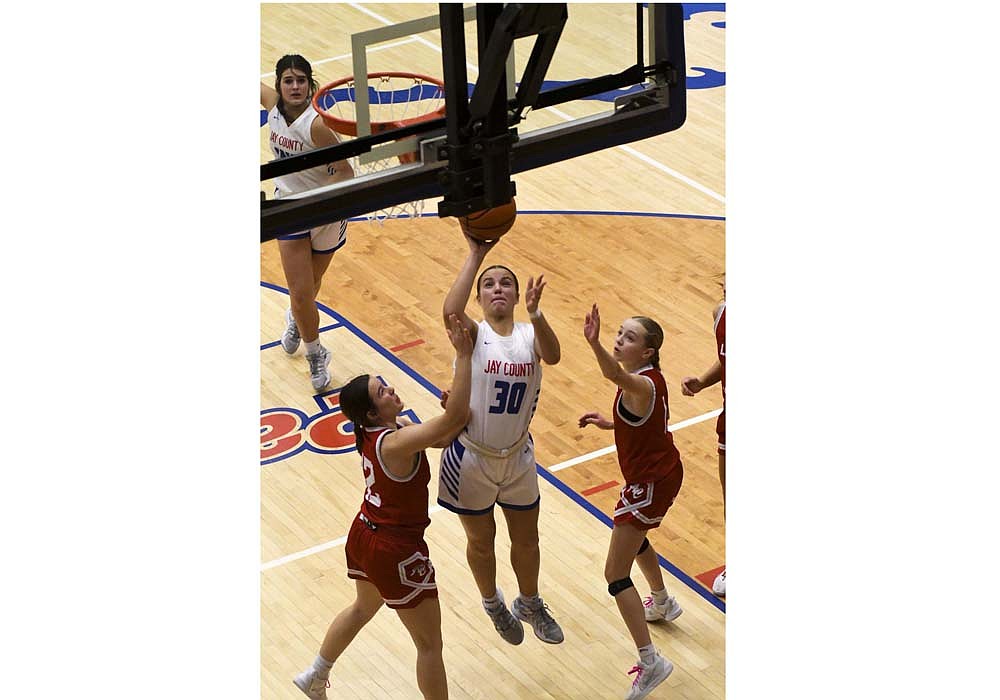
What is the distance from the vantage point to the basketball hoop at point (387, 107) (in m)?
3.87

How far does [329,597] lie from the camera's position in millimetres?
5723

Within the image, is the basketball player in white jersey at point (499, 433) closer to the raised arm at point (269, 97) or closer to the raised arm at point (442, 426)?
the raised arm at point (442, 426)

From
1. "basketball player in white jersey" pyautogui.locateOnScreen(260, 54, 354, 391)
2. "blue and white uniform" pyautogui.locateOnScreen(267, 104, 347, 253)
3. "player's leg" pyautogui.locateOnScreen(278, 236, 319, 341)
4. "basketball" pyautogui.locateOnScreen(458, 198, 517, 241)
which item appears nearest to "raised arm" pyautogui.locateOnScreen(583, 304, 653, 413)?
"basketball" pyautogui.locateOnScreen(458, 198, 517, 241)

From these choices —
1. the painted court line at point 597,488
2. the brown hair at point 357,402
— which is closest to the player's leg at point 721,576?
the painted court line at point 597,488

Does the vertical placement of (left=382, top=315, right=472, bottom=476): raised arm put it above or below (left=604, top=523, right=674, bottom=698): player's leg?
above

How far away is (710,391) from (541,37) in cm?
417

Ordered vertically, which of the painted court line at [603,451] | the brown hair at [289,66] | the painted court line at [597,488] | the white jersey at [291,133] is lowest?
the painted court line at [603,451]

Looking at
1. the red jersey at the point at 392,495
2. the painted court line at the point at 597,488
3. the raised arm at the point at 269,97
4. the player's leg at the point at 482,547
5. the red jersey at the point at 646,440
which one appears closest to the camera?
the red jersey at the point at 392,495

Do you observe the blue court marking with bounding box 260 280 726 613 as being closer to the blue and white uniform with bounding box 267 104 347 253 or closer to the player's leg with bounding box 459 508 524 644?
the blue and white uniform with bounding box 267 104 347 253

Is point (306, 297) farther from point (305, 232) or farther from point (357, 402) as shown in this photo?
point (357, 402)

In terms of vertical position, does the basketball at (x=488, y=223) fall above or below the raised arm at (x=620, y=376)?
above

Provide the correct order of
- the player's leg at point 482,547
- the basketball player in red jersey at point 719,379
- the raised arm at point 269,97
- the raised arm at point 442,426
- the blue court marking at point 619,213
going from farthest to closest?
the blue court marking at point 619,213 → the raised arm at point 269,97 → the basketball player in red jersey at point 719,379 → the player's leg at point 482,547 → the raised arm at point 442,426

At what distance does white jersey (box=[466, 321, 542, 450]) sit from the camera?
193 inches

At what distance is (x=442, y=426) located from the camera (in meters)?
4.50
